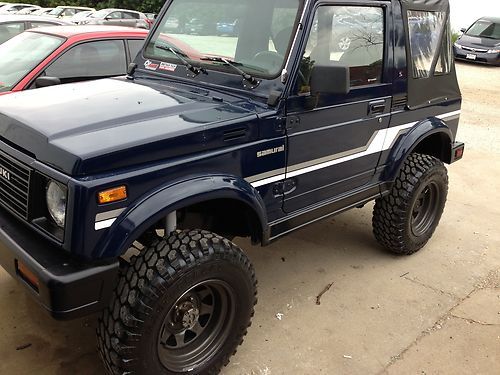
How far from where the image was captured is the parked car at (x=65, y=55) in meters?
4.92

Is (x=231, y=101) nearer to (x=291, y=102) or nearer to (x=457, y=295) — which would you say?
(x=291, y=102)

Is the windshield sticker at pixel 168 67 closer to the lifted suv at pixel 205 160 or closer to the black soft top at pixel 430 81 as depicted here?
the lifted suv at pixel 205 160

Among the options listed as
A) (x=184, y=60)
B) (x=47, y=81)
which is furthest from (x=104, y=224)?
(x=47, y=81)

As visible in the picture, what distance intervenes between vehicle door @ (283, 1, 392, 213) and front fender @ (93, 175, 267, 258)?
1.73ft

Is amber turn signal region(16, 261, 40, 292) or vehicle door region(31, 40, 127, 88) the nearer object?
amber turn signal region(16, 261, 40, 292)

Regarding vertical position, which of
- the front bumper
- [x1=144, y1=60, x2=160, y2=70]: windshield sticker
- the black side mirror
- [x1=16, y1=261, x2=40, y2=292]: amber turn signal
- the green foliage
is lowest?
[x1=16, y1=261, x2=40, y2=292]: amber turn signal

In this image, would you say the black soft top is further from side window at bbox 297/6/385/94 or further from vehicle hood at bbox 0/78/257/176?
vehicle hood at bbox 0/78/257/176

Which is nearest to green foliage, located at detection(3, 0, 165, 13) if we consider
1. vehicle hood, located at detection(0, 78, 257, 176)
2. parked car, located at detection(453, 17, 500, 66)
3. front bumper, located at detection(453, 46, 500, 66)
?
parked car, located at detection(453, 17, 500, 66)

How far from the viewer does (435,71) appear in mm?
3951

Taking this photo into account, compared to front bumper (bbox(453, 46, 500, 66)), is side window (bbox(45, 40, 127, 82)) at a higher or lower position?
lower

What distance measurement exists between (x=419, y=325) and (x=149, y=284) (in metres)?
1.93

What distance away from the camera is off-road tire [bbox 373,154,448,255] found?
12.6 ft

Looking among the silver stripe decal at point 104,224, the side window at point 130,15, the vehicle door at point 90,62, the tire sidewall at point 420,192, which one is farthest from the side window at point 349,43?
the side window at point 130,15

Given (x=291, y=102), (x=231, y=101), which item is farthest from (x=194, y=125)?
(x=291, y=102)
